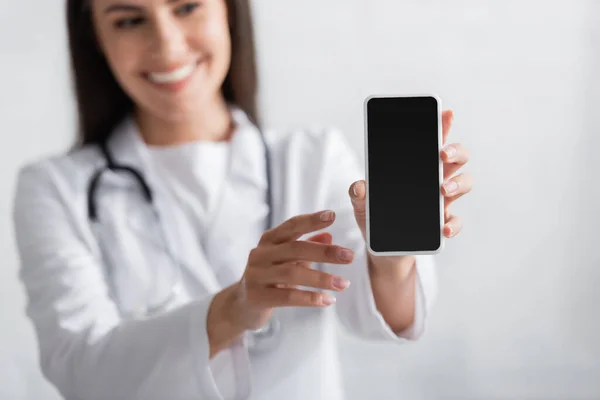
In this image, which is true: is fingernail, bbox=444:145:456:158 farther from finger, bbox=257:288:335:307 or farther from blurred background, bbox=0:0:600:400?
blurred background, bbox=0:0:600:400

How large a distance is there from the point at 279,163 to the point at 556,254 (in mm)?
349

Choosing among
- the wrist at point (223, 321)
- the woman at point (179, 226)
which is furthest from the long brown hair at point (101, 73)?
the wrist at point (223, 321)

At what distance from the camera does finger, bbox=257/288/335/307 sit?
0.49 m

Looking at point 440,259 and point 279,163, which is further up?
point 279,163

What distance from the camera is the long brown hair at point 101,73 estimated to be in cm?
70

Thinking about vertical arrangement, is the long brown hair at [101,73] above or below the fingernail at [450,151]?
above

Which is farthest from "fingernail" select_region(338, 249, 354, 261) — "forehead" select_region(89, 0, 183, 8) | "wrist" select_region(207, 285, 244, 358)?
"forehead" select_region(89, 0, 183, 8)

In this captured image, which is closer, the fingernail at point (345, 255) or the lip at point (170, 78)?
the fingernail at point (345, 255)

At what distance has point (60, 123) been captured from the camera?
76cm

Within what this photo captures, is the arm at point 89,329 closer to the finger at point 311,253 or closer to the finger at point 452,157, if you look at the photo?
the finger at point 311,253

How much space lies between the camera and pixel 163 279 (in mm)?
647

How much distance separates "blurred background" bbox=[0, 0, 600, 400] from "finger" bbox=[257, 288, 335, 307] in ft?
0.95

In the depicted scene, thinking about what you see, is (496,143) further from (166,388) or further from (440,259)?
(166,388)

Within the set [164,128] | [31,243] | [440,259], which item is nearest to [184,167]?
[164,128]
